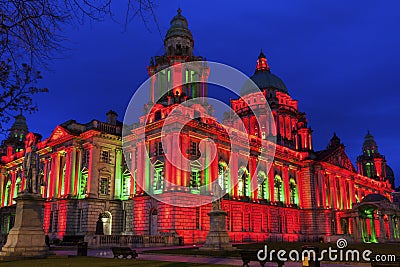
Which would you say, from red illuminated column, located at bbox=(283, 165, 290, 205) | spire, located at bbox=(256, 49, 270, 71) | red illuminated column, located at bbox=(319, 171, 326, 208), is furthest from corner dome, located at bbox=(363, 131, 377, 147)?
red illuminated column, located at bbox=(283, 165, 290, 205)

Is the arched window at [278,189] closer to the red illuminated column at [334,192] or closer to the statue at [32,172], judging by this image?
the red illuminated column at [334,192]

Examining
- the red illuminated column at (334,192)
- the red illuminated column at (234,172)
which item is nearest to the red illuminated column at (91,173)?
the red illuminated column at (234,172)

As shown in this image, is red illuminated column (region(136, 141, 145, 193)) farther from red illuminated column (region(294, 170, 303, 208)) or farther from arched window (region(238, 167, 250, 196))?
red illuminated column (region(294, 170, 303, 208))

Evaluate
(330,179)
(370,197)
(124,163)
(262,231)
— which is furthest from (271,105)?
(124,163)

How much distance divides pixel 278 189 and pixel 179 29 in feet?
101

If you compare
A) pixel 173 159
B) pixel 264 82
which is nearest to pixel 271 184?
pixel 173 159

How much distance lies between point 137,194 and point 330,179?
40.4 m

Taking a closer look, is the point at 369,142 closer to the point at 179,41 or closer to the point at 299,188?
the point at 299,188

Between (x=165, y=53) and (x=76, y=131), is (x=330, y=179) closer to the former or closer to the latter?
(x=165, y=53)

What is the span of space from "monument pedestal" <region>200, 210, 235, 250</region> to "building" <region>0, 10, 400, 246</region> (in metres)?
12.8

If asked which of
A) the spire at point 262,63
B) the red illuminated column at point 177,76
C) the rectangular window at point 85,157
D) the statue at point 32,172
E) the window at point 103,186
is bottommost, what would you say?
the statue at point 32,172

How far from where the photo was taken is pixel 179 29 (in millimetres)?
60188

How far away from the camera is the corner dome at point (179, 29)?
59.9 metres

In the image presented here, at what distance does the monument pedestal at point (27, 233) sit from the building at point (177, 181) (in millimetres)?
14720
